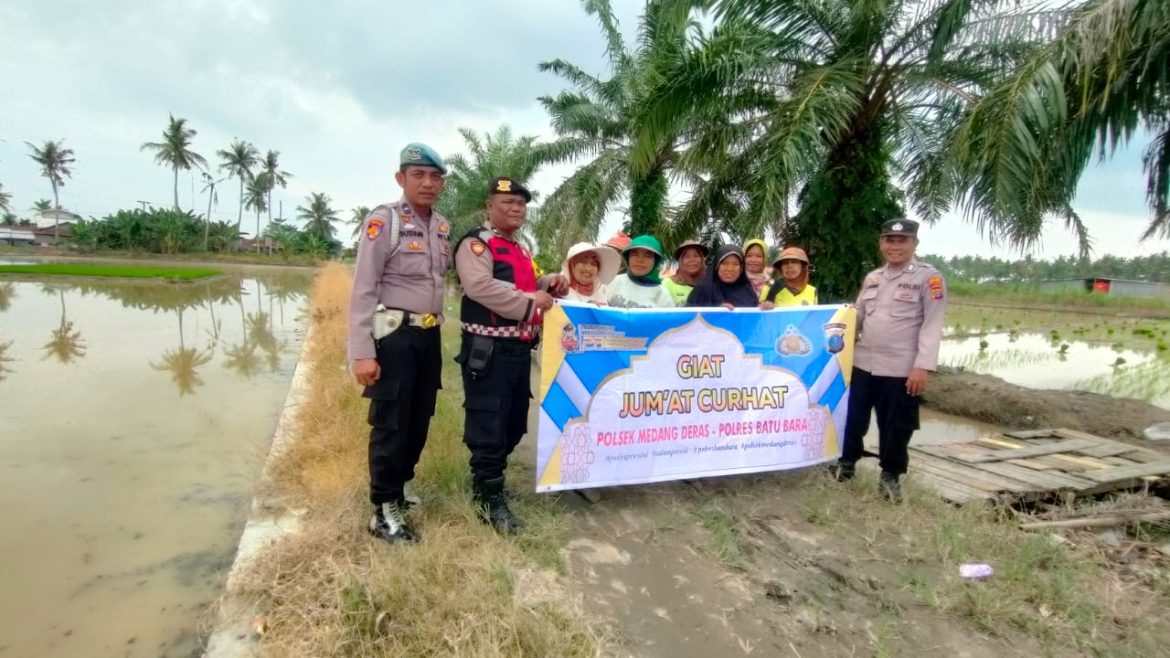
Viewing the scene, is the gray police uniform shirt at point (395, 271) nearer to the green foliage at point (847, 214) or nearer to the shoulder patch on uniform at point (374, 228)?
the shoulder patch on uniform at point (374, 228)

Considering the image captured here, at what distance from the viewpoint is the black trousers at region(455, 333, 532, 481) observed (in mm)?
2799

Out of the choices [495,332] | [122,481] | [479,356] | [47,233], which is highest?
[47,233]

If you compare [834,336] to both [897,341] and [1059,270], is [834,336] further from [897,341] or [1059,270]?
[1059,270]

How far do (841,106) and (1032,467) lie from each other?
3680 millimetres

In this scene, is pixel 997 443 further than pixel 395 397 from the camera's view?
Yes

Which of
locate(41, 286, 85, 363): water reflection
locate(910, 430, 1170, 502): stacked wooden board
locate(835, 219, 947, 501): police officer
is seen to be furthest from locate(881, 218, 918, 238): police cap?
locate(41, 286, 85, 363): water reflection

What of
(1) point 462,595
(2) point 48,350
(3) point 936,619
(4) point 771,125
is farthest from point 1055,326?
(2) point 48,350

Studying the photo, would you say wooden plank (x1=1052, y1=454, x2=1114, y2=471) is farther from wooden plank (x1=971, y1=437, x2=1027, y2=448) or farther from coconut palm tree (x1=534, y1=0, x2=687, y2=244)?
coconut palm tree (x1=534, y1=0, x2=687, y2=244)

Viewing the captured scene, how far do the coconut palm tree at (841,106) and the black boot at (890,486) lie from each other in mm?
2886

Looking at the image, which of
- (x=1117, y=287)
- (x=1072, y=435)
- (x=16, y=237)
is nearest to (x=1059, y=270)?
(x=1117, y=287)

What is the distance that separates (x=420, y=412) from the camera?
2848 millimetres

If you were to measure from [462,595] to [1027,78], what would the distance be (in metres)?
5.49

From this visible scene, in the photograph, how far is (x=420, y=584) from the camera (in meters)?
2.23

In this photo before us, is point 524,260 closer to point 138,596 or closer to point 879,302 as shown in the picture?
point 879,302
